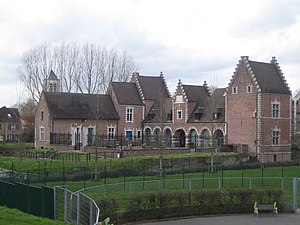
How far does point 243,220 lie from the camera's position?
25578 mm

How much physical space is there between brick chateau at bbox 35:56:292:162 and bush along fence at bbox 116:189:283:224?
893 inches

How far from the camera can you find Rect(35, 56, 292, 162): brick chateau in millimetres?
56438

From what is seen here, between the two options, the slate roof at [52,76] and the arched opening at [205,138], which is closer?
the arched opening at [205,138]

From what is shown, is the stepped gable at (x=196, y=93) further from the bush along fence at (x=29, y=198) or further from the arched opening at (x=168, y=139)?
the bush along fence at (x=29, y=198)

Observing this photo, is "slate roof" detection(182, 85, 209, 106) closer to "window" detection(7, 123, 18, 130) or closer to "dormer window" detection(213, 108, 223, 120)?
"dormer window" detection(213, 108, 223, 120)

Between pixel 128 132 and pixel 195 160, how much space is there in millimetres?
20817

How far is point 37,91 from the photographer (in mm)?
82750

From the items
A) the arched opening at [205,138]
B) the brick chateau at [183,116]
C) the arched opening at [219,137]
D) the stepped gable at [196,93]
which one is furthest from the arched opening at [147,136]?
the arched opening at [219,137]

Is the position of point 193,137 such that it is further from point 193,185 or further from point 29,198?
point 29,198

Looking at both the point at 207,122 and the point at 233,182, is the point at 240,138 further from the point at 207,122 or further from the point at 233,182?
the point at 233,182

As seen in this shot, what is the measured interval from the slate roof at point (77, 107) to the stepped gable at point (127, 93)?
1.66m

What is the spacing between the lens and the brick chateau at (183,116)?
185 feet

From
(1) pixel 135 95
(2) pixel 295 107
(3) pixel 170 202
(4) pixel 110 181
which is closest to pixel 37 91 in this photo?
(1) pixel 135 95

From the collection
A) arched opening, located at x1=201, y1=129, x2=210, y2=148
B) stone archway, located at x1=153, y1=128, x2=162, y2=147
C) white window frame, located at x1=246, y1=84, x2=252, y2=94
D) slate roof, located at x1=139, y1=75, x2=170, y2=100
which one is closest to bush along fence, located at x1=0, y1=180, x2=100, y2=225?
stone archway, located at x1=153, y1=128, x2=162, y2=147
